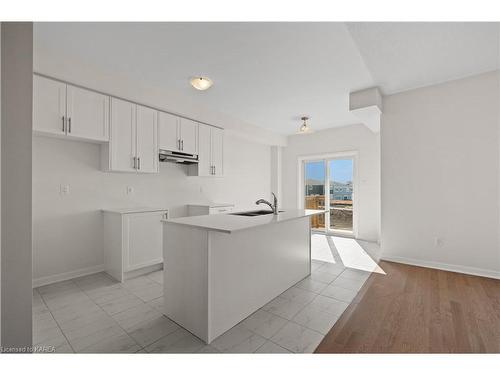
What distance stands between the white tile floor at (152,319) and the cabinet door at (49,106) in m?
1.75

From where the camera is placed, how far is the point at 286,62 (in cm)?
254

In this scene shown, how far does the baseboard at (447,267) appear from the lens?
2754 mm

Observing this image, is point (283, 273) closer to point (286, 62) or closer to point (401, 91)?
point (286, 62)

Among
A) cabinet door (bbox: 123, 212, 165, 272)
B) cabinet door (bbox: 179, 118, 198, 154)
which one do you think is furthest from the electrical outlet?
cabinet door (bbox: 179, 118, 198, 154)

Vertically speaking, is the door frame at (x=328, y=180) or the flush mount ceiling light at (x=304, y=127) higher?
the flush mount ceiling light at (x=304, y=127)

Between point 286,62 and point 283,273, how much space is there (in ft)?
7.69

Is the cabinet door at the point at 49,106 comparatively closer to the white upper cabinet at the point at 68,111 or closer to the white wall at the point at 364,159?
the white upper cabinet at the point at 68,111

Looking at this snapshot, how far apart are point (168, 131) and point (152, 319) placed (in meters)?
2.51

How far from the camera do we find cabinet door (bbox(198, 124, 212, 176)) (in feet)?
12.7

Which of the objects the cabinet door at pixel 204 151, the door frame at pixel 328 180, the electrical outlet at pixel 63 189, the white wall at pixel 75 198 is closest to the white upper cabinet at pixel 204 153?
the cabinet door at pixel 204 151

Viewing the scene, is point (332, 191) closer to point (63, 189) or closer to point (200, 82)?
point (200, 82)

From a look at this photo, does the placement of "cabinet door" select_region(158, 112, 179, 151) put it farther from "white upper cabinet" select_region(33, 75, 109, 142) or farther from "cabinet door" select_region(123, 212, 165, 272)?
"cabinet door" select_region(123, 212, 165, 272)

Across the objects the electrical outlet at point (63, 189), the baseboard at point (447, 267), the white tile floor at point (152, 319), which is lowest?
the white tile floor at point (152, 319)
